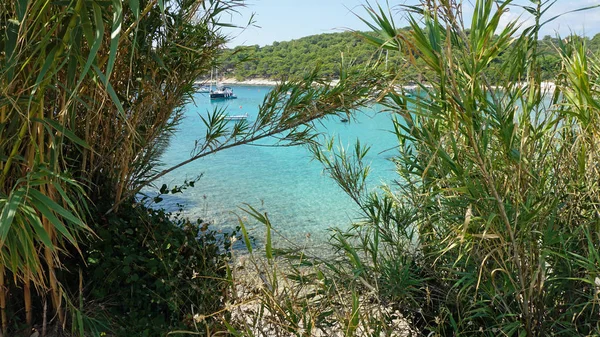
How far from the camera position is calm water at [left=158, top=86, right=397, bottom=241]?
8.23 meters

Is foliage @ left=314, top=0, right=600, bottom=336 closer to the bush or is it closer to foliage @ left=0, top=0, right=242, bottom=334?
the bush

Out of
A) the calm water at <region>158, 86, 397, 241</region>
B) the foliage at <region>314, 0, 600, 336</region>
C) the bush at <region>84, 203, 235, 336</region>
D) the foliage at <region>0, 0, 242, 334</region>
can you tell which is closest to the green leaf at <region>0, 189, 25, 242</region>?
the foliage at <region>0, 0, 242, 334</region>

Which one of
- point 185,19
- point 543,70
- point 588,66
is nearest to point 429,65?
point 543,70

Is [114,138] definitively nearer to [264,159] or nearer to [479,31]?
[479,31]

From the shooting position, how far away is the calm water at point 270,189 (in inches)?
324

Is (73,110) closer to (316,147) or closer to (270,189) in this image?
(316,147)

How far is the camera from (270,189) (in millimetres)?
10828

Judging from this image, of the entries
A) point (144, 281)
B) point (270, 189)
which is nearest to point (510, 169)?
point (144, 281)

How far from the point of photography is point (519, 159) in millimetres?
1960

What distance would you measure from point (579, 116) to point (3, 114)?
2.45m

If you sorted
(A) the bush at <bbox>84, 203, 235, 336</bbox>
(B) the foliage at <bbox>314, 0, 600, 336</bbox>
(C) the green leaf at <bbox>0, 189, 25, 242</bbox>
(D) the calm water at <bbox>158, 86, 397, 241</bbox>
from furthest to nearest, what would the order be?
(D) the calm water at <bbox>158, 86, 397, 241</bbox> < (A) the bush at <bbox>84, 203, 235, 336</bbox> < (B) the foliage at <bbox>314, 0, 600, 336</bbox> < (C) the green leaf at <bbox>0, 189, 25, 242</bbox>

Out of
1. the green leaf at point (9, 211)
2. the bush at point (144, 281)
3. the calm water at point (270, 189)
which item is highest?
the green leaf at point (9, 211)

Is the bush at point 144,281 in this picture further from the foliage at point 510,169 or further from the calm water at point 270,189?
the calm water at point 270,189

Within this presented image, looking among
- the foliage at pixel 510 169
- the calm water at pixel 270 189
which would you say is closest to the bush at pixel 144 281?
the foliage at pixel 510 169
